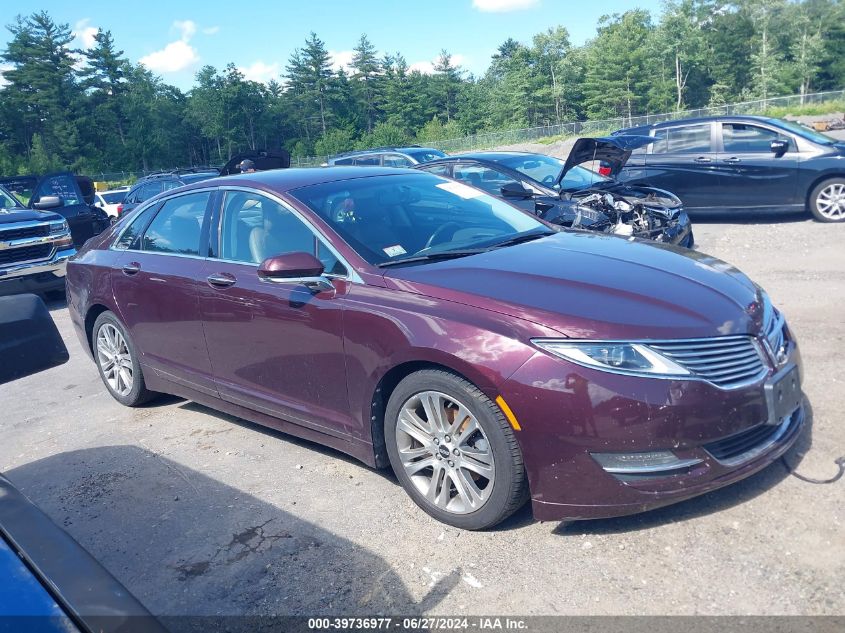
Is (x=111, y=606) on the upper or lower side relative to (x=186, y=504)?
upper

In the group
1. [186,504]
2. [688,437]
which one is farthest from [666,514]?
[186,504]

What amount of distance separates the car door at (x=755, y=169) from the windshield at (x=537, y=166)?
9.35ft

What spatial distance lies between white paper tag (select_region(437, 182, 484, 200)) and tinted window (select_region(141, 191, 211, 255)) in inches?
62.3

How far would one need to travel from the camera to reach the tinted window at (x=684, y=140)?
39.1 ft

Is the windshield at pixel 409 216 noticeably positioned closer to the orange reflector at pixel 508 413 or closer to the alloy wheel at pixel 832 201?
the orange reflector at pixel 508 413

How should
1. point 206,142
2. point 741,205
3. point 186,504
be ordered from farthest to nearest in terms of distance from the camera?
point 206,142 < point 741,205 < point 186,504

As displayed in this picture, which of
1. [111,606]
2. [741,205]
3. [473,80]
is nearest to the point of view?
[111,606]

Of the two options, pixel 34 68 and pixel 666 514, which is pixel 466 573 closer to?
pixel 666 514

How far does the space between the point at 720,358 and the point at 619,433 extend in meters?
0.59

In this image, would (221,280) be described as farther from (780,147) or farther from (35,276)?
(780,147)

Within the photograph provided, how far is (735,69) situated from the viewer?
77.7 m

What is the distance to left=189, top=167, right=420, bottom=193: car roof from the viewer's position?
Answer: 4590mm

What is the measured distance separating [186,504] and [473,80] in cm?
9959

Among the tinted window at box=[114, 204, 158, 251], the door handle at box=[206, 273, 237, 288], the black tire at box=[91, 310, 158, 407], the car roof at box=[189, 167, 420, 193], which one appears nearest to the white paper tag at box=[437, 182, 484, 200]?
the car roof at box=[189, 167, 420, 193]
